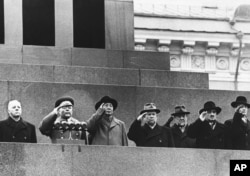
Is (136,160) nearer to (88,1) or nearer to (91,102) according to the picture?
(91,102)

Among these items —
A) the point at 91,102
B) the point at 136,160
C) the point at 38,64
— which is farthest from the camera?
the point at 38,64

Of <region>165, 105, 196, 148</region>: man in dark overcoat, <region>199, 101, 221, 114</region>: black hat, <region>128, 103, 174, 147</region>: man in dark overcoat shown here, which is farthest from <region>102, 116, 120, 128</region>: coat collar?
<region>199, 101, 221, 114</region>: black hat

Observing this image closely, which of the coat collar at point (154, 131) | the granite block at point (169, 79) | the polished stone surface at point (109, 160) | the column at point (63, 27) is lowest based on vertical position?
the polished stone surface at point (109, 160)

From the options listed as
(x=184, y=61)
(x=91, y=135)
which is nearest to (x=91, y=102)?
(x=91, y=135)

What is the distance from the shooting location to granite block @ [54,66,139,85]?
27.2 metres

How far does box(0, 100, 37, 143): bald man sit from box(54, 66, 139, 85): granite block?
2311mm

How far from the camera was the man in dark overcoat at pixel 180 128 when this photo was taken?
25.6m

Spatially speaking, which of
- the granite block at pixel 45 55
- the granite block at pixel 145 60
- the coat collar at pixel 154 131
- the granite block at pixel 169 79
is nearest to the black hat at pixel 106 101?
the coat collar at pixel 154 131

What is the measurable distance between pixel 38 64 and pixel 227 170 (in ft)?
17.2

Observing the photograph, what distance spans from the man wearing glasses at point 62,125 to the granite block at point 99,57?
11.4 ft

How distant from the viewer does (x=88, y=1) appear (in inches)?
1156

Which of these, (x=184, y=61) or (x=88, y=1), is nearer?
(x=88, y=1)

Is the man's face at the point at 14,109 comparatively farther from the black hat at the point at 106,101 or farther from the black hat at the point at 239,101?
the black hat at the point at 239,101

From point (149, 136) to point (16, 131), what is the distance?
255 cm
